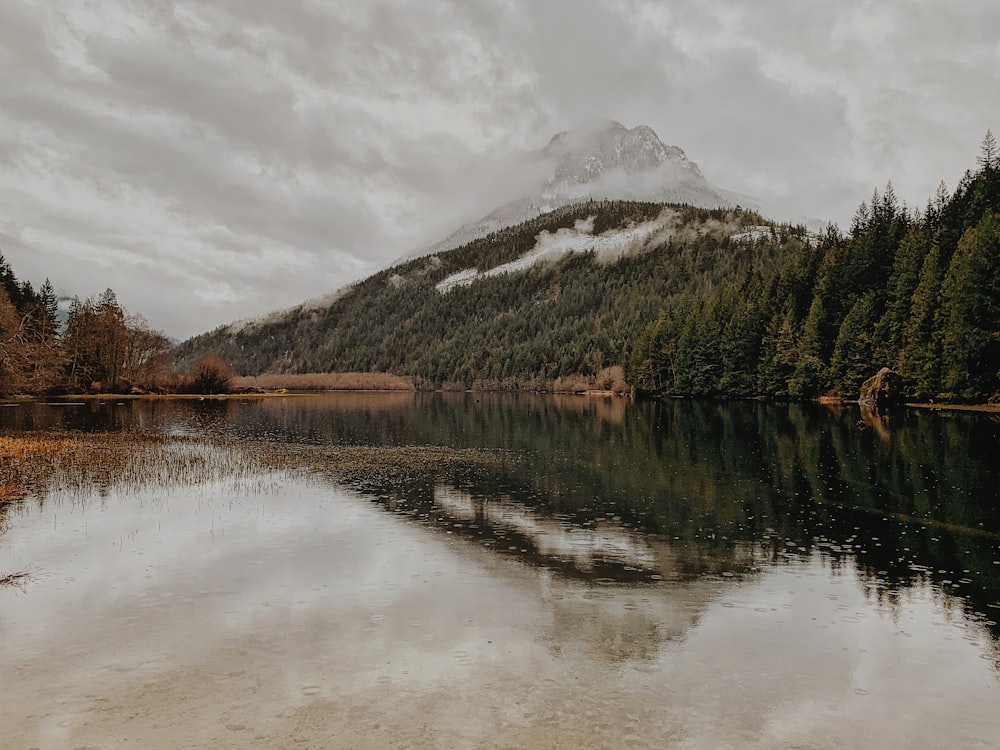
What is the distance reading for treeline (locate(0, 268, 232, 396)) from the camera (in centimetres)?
11500

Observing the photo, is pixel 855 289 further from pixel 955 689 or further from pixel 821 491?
pixel 955 689

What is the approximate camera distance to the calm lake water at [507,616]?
10172 mm

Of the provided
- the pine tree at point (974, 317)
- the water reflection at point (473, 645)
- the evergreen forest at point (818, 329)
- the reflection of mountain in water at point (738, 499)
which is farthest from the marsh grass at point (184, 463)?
the pine tree at point (974, 317)

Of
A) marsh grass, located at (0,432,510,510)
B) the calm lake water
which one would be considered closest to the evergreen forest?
marsh grass, located at (0,432,510,510)

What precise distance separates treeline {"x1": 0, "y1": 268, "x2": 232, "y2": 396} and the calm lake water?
93.7m

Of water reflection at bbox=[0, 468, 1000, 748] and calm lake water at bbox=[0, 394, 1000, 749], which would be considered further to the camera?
calm lake water at bbox=[0, 394, 1000, 749]

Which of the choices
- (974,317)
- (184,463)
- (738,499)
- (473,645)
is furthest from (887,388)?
(473,645)

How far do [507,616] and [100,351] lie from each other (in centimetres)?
14082

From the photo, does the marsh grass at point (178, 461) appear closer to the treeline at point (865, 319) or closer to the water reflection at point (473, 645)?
the water reflection at point (473, 645)

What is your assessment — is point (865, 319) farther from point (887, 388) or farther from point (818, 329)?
point (887, 388)

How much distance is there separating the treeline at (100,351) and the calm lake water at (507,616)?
93.7 meters

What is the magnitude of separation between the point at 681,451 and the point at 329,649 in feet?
123

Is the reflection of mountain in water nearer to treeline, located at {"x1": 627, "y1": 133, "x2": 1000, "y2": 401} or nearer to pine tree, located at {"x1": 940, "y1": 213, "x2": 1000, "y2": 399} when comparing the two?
pine tree, located at {"x1": 940, "y1": 213, "x2": 1000, "y2": 399}

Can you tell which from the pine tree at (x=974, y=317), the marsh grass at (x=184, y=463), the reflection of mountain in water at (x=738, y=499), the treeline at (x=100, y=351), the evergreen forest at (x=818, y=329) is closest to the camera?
the reflection of mountain in water at (x=738, y=499)
